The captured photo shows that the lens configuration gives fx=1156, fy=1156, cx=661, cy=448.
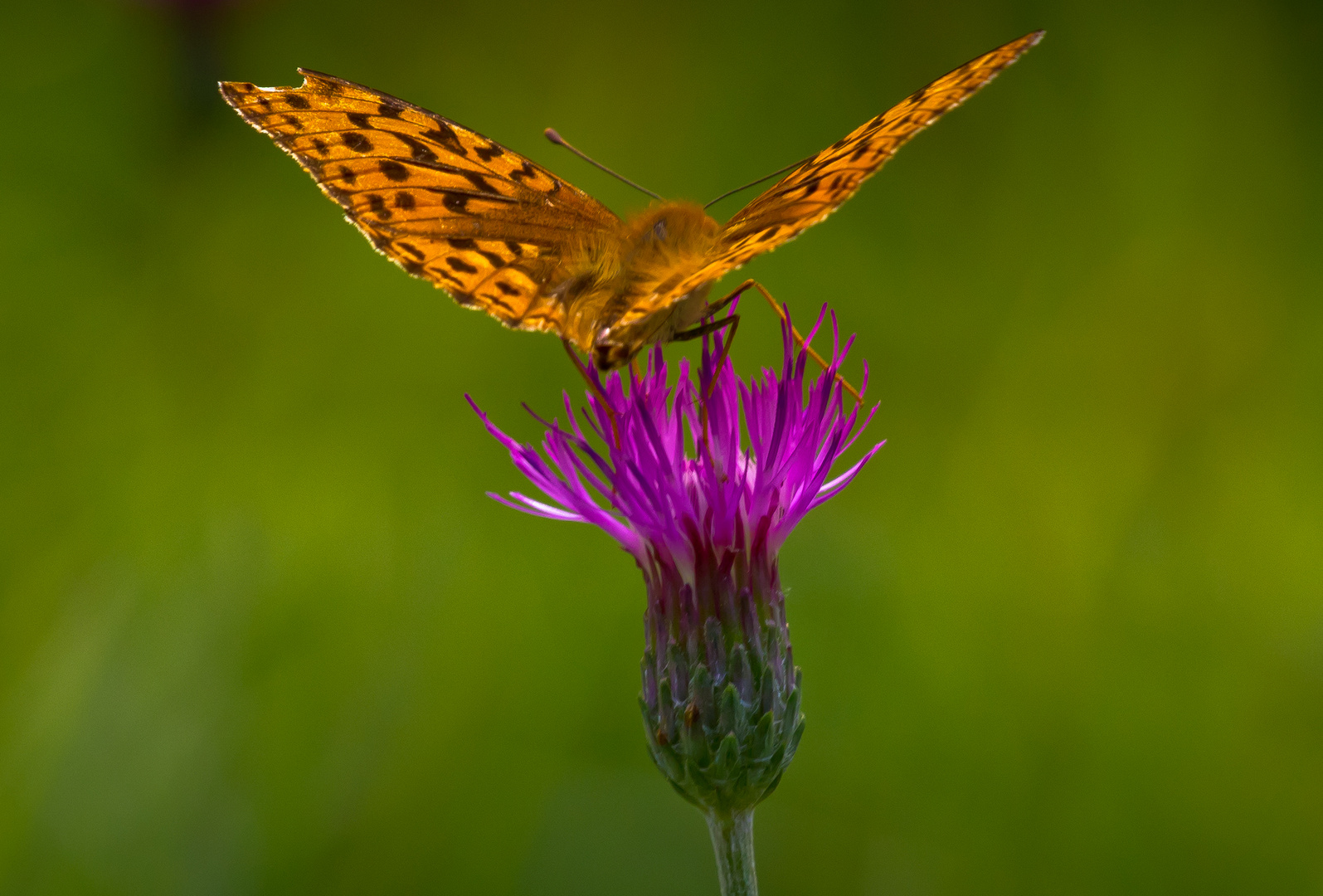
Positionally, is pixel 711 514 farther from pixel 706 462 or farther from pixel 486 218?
pixel 486 218

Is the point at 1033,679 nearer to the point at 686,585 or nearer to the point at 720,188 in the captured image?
the point at 686,585

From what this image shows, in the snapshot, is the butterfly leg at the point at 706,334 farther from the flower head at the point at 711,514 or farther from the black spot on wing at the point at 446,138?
the black spot on wing at the point at 446,138

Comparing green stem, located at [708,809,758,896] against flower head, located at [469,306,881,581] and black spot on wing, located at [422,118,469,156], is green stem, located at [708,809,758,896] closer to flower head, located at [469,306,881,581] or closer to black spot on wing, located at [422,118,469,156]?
flower head, located at [469,306,881,581]

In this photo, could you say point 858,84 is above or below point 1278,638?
above

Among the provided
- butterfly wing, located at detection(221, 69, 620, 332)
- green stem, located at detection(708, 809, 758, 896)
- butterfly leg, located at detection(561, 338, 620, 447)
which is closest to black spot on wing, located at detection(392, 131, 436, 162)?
butterfly wing, located at detection(221, 69, 620, 332)

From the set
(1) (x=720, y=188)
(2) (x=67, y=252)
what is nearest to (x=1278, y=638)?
(1) (x=720, y=188)

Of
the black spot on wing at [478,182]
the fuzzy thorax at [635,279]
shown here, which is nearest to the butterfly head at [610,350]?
the fuzzy thorax at [635,279]

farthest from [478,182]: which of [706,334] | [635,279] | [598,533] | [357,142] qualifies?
[598,533]
